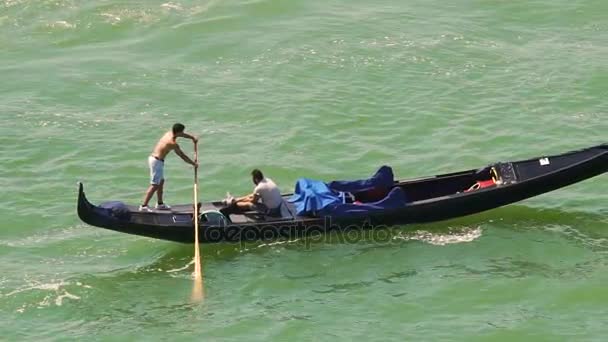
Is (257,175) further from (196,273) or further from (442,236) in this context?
(442,236)

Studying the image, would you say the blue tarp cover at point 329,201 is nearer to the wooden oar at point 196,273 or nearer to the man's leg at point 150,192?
the wooden oar at point 196,273

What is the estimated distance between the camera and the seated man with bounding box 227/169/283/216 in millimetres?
16766

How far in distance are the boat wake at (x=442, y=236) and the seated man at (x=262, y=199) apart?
187 centimetres

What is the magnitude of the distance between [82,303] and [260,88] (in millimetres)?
8821

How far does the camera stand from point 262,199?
16.9m

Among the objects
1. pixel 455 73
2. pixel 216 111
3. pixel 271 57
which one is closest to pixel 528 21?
pixel 455 73

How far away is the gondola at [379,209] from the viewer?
16.6 meters

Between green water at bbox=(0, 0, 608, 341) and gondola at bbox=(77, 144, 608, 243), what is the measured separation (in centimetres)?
38

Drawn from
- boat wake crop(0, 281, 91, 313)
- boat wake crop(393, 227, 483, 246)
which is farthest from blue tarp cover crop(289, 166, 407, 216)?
boat wake crop(0, 281, 91, 313)

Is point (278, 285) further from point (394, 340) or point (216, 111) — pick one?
point (216, 111)

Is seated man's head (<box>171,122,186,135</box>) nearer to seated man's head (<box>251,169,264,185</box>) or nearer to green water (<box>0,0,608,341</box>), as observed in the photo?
seated man's head (<box>251,169,264,185</box>)

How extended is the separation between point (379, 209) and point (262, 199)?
1683 mm

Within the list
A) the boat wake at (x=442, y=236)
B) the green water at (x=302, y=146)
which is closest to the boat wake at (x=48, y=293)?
the green water at (x=302, y=146)

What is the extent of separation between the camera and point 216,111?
2308cm
